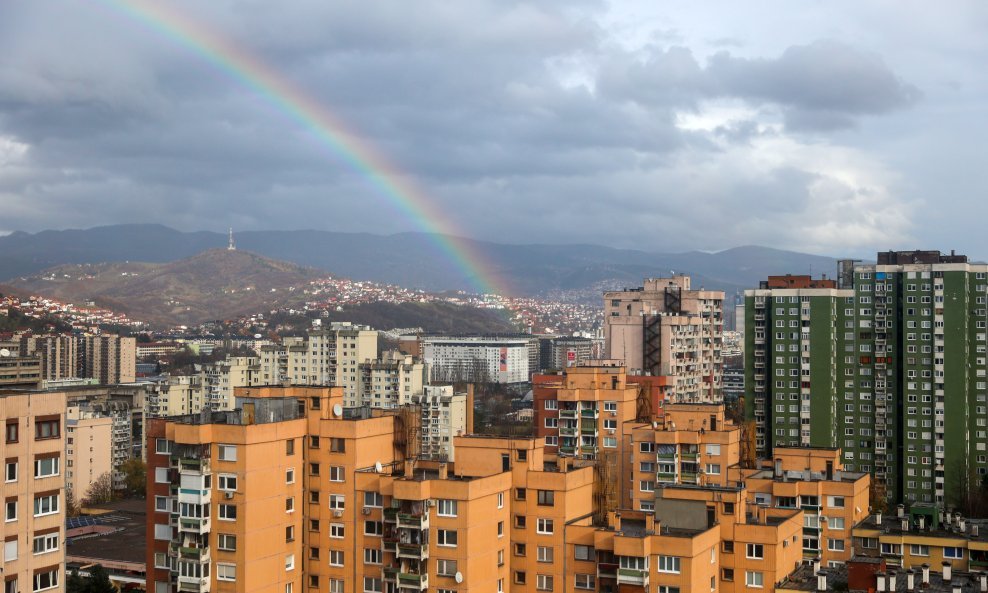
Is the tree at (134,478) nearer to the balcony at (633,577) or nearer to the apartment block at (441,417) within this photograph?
the apartment block at (441,417)

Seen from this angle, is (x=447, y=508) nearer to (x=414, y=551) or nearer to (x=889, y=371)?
(x=414, y=551)

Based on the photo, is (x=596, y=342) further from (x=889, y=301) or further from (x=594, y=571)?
(x=594, y=571)

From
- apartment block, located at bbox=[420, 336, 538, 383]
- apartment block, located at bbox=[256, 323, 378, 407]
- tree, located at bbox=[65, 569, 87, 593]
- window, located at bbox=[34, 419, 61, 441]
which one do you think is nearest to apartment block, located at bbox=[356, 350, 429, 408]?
apartment block, located at bbox=[256, 323, 378, 407]

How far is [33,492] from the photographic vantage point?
14.8 meters

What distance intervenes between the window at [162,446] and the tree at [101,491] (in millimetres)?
40790

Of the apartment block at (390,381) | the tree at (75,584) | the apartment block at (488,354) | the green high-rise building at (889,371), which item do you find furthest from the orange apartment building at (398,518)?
the apartment block at (488,354)

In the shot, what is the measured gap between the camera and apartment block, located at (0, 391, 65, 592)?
1445 cm

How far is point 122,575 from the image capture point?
3756cm

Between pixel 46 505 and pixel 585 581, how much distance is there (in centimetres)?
961

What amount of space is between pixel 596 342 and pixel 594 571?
445 ft

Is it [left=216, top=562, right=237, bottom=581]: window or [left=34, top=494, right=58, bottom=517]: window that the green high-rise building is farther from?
[left=34, top=494, right=58, bottom=517]: window

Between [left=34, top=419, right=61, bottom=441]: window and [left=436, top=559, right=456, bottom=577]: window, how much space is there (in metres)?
7.00

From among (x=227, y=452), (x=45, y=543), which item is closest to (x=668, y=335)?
(x=227, y=452)

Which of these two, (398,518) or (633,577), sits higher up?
(398,518)
